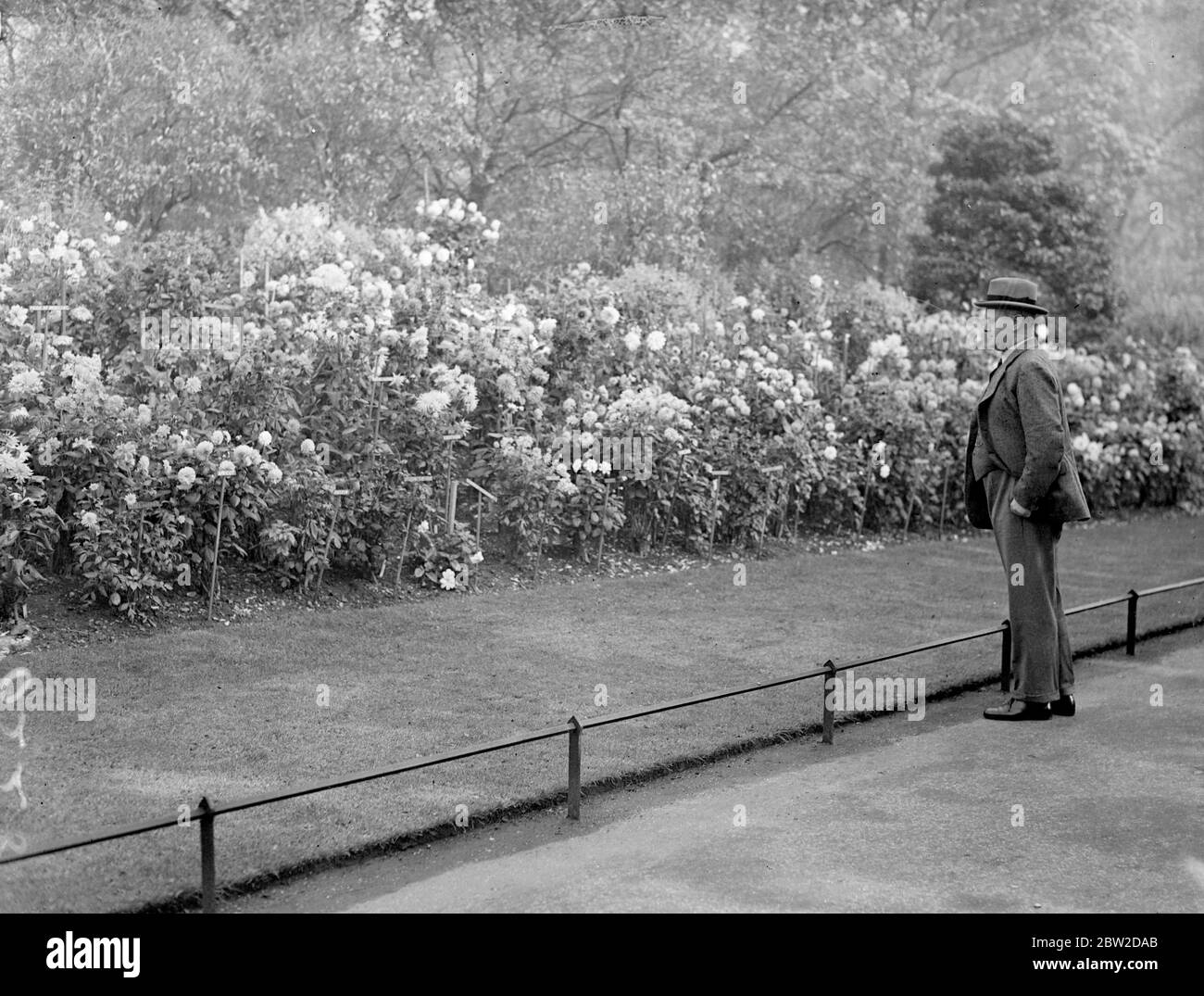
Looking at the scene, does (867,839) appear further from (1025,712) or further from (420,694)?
(420,694)

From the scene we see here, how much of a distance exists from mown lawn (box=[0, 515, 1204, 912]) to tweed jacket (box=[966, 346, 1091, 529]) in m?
1.14

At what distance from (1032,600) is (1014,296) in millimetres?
1282

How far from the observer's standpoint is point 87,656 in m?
6.61

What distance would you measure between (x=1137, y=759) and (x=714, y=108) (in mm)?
14985

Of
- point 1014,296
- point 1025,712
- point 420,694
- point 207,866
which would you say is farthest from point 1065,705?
point 207,866

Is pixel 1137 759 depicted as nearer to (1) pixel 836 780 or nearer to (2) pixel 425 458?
(1) pixel 836 780

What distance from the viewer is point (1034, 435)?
608 centimetres

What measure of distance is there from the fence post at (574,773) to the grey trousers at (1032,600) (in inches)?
88.1

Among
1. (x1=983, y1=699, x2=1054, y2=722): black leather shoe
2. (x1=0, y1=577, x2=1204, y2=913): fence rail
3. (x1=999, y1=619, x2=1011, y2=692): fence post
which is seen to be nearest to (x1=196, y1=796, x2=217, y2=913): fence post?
(x1=0, y1=577, x2=1204, y2=913): fence rail

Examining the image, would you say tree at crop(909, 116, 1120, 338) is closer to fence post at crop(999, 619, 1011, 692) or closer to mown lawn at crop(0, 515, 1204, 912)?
mown lawn at crop(0, 515, 1204, 912)

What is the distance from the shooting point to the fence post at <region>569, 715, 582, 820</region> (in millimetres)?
4871
